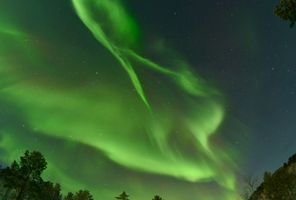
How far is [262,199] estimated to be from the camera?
42906mm

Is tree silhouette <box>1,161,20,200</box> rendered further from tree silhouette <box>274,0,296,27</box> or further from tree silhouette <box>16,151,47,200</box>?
tree silhouette <box>274,0,296,27</box>

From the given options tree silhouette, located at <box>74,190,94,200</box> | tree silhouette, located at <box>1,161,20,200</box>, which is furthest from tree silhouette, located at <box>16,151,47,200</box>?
tree silhouette, located at <box>74,190,94,200</box>

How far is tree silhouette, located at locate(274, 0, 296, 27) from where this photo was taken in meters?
24.0

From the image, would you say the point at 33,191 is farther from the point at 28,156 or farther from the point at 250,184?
the point at 250,184

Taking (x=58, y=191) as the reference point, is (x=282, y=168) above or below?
below

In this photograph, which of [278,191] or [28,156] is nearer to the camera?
[278,191]

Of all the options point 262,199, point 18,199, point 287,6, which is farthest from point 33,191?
point 287,6

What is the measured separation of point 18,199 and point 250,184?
51483 millimetres

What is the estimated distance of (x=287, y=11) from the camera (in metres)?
24.3

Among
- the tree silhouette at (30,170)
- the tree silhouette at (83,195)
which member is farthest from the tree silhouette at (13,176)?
the tree silhouette at (83,195)

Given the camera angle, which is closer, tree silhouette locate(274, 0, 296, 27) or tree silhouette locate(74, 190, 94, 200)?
tree silhouette locate(274, 0, 296, 27)

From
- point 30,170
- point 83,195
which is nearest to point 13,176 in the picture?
point 30,170

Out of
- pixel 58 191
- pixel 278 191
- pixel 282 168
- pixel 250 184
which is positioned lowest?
pixel 278 191

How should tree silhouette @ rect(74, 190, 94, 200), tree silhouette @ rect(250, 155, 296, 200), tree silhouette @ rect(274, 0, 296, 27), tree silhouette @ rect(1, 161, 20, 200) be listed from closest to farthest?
tree silhouette @ rect(274, 0, 296, 27)
tree silhouette @ rect(250, 155, 296, 200)
tree silhouette @ rect(1, 161, 20, 200)
tree silhouette @ rect(74, 190, 94, 200)
